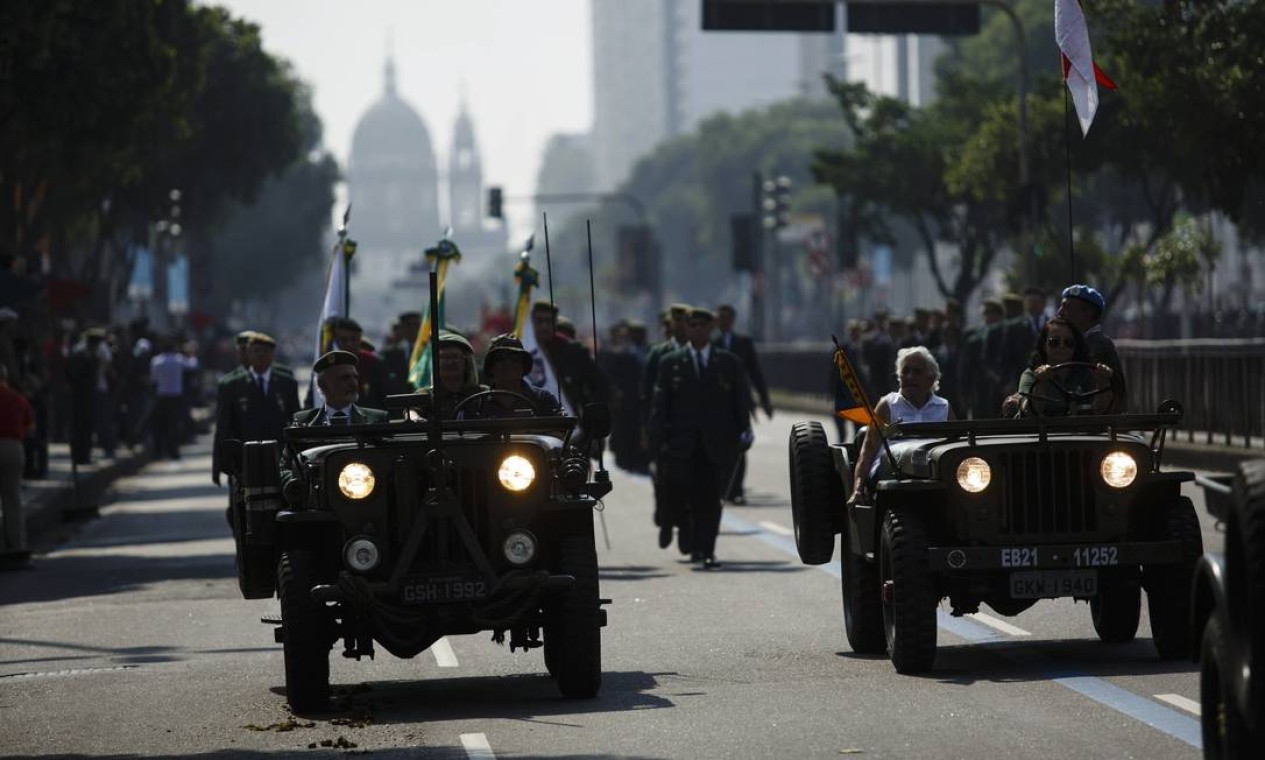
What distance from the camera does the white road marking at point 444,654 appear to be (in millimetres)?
12703

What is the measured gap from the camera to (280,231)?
97.9m

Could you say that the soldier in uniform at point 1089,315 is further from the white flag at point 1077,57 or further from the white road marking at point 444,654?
the white road marking at point 444,654

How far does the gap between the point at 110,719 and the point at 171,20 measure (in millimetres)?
29200

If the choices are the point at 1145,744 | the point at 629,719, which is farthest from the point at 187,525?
the point at 1145,744

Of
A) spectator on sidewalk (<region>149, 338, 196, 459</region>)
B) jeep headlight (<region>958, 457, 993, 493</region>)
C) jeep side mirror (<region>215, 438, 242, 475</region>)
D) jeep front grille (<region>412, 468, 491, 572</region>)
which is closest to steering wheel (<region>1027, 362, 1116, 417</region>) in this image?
jeep headlight (<region>958, 457, 993, 493</region>)

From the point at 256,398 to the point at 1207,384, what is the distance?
12865 millimetres

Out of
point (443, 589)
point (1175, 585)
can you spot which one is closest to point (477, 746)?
point (443, 589)

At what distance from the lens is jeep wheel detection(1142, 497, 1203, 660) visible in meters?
10.9

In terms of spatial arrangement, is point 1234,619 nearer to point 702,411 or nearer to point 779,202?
point 702,411

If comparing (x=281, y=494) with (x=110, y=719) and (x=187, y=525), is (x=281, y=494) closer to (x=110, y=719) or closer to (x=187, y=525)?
(x=110, y=719)

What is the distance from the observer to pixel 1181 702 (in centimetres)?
976

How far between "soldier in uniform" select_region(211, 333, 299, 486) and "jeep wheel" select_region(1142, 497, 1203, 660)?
746 centimetres

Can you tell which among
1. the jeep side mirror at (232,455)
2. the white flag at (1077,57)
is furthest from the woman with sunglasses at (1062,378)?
the white flag at (1077,57)

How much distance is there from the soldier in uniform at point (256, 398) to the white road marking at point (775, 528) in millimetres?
4718
